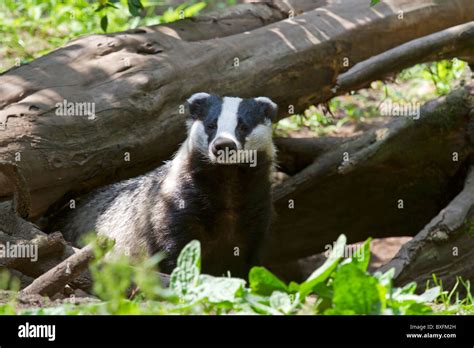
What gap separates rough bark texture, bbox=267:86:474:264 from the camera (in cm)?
618

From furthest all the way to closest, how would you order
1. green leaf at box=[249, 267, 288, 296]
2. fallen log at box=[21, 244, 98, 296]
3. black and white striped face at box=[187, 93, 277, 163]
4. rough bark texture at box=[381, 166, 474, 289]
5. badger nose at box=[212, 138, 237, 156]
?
rough bark texture at box=[381, 166, 474, 289] < black and white striped face at box=[187, 93, 277, 163] < badger nose at box=[212, 138, 237, 156] < fallen log at box=[21, 244, 98, 296] < green leaf at box=[249, 267, 288, 296]

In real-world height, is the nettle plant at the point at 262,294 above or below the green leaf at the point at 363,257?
below

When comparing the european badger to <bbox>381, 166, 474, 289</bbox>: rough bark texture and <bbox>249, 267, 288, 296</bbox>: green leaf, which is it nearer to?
<bbox>381, 166, 474, 289</bbox>: rough bark texture

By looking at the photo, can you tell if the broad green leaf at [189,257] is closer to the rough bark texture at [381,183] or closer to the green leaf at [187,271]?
the green leaf at [187,271]

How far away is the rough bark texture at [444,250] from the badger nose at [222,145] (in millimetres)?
1535

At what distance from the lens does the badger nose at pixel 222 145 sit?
474cm

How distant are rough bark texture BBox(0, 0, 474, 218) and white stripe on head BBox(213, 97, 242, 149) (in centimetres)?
45

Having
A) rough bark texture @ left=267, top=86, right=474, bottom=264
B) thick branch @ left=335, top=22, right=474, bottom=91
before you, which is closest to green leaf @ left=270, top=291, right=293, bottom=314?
thick branch @ left=335, top=22, right=474, bottom=91

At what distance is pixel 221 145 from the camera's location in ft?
15.6

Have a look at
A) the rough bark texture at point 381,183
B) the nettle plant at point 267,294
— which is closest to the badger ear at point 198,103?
the rough bark texture at point 381,183

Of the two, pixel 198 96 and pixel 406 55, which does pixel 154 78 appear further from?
pixel 406 55

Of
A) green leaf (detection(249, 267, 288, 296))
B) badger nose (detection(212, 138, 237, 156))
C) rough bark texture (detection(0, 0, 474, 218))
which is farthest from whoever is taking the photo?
rough bark texture (detection(0, 0, 474, 218))

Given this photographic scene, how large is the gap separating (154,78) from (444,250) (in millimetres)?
2472
